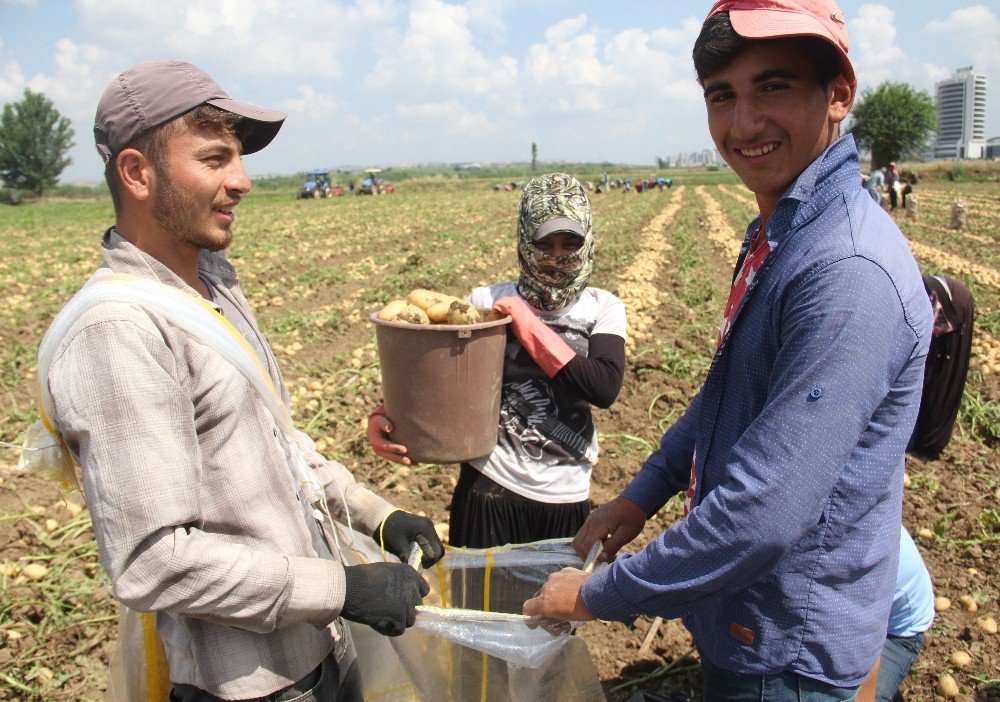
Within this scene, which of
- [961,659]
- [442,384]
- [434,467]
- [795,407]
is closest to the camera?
[795,407]

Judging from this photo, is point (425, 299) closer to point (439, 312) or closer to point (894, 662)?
point (439, 312)

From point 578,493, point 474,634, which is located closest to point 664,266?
point 578,493

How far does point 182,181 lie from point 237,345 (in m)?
0.35

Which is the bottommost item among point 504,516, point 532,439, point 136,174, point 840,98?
point 504,516

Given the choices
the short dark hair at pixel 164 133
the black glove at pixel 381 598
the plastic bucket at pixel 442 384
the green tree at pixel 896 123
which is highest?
the green tree at pixel 896 123

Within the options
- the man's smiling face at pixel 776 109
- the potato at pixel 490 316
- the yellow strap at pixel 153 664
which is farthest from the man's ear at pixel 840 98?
the yellow strap at pixel 153 664

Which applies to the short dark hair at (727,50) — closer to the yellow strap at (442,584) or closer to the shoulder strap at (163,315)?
the shoulder strap at (163,315)

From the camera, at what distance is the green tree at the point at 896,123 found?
179ft

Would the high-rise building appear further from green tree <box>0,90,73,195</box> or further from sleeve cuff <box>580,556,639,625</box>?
sleeve cuff <box>580,556,639,625</box>

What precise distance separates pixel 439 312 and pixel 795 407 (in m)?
1.20

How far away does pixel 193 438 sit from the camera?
121 centimetres

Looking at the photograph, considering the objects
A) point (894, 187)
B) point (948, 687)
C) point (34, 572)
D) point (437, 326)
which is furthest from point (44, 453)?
point (894, 187)

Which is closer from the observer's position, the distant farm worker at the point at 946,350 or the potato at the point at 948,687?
the distant farm worker at the point at 946,350

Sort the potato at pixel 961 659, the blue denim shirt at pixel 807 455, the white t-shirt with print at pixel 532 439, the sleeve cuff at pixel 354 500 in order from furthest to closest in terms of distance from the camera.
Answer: the potato at pixel 961 659 → the white t-shirt with print at pixel 532 439 → the sleeve cuff at pixel 354 500 → the blue denim shirt at pixel 807 455
